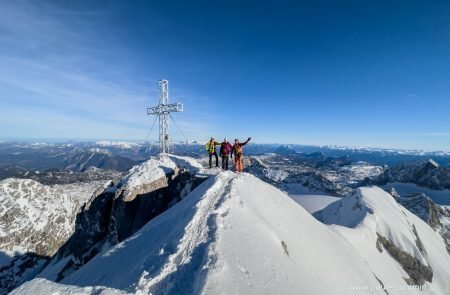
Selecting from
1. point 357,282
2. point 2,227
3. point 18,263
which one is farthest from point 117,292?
point 2,227

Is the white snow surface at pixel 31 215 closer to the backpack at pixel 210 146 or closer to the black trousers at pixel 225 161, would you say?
the backpack at pixel 210 146

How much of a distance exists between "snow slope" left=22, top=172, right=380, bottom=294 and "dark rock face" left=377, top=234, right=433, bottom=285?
1207cm

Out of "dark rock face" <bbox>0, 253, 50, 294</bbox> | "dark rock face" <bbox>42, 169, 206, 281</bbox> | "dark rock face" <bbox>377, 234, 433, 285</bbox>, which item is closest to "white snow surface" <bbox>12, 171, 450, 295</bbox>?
"dark rock face" <bbox>377, 234, 433, 285</bbox>

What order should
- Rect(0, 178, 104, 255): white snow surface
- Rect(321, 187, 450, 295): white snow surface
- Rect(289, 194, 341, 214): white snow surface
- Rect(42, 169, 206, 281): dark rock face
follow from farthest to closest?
Rect(0, 178, 104, 255): white snow surface → Rect(289, 194, 341, 214): white snow surface → Rect(42, 169, 206, 281): dark rock face → Rect(321, 187, 450, 295): white snow surface

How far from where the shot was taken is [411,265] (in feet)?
98.8

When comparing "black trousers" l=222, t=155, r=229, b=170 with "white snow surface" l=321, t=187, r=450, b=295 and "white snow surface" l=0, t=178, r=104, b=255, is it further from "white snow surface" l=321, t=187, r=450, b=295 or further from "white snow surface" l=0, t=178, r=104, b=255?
"white snow surface" l=0, t=178, r=104, b=255

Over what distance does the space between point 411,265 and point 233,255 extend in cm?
2832

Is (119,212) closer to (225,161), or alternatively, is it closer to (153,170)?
(153,170)

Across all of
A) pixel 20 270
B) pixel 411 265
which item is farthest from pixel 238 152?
pixel 20 270

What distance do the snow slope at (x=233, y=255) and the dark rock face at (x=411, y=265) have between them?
12067mm

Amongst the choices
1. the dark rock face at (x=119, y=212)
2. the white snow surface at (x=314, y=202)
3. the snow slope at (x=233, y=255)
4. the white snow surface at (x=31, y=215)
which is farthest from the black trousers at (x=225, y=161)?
the white snow surface at (x=31, y=215)

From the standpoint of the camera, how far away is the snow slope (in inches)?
404

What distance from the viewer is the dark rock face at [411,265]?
29562 mm

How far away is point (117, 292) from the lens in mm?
7582
